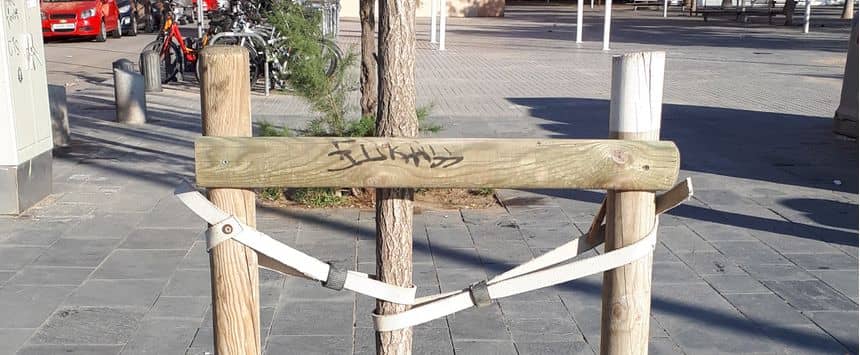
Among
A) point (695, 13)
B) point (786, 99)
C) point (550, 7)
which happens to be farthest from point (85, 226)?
point (550, 7)

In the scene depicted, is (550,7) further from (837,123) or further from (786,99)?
(837,123)

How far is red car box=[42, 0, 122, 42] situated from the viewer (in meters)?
25.6

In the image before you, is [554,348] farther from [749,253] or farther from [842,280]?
[749,253]

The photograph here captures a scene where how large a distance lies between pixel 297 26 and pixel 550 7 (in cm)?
4293

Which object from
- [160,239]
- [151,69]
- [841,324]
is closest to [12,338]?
[160,239]

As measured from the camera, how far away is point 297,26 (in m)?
9.89

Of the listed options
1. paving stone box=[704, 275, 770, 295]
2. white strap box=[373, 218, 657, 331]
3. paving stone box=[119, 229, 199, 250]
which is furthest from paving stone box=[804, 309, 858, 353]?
paving stone box=[119, 229, 199, 250]

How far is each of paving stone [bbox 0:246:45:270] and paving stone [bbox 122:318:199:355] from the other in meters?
1.43

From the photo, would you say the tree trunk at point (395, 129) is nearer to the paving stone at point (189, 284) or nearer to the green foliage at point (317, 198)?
the paving stone at point (189, 284)

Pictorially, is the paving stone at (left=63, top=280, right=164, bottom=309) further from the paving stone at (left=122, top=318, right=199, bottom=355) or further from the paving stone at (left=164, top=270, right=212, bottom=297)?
the paving stone at (left=122, top=318, right=199, bottom=355)

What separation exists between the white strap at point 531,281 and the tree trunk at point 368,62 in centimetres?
593

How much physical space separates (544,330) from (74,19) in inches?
923

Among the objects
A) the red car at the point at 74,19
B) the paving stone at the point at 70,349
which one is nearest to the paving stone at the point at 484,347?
the paving stone at the point at 70,349

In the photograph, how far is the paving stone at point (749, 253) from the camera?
6.23 m
